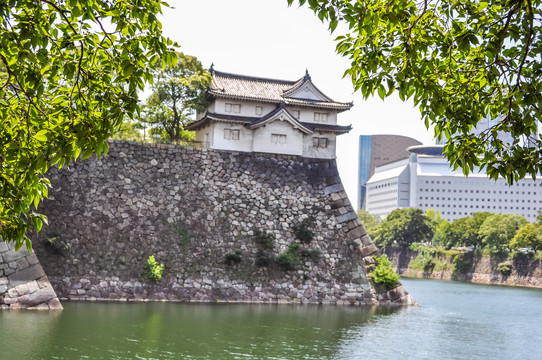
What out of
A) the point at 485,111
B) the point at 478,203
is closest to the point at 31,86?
the point at 485,111

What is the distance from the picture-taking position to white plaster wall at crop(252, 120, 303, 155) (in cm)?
2986

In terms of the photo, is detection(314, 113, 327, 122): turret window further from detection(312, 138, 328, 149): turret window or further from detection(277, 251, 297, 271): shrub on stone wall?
detection(277, 251, 297, 271): shrub on stone wall

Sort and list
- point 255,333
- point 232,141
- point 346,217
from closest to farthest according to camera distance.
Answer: point 255,333 → point 346,217 → point 232,141

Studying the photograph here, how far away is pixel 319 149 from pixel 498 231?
33461 mm

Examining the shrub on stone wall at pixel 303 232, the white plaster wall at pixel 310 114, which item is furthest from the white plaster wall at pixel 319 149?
the shrub on stone wall at pixel 303 232

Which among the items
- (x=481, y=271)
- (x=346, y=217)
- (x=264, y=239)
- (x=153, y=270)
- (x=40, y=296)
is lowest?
(x=40, y=296)

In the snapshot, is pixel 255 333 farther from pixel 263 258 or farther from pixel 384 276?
pixel 384 276

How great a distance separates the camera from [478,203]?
120000 millimetres

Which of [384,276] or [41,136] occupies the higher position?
[41,136]

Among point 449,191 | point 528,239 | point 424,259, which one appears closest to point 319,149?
point 528,239

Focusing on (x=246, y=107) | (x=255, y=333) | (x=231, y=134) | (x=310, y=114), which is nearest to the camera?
(x=255, y=333)

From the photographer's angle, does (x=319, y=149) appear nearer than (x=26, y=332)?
No

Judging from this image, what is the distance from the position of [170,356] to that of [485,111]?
11.4 meters

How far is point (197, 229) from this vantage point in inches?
1046
